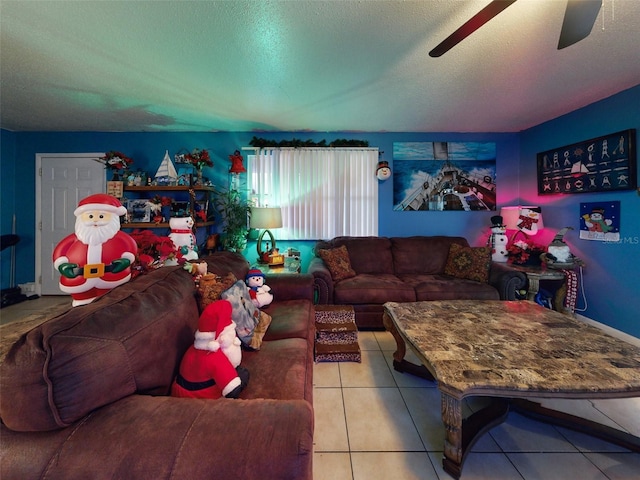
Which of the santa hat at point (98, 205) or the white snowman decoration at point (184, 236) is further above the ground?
the santa hat at point (98, 205)

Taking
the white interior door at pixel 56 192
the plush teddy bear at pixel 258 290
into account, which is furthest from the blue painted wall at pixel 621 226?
the white interior door at pixel 56 192

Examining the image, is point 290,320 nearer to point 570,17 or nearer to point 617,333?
point 570,17

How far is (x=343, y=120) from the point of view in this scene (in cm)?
342

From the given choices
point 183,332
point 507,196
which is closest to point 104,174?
point 183,332

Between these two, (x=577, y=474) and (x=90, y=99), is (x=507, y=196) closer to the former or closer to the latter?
(x=577, y=474)

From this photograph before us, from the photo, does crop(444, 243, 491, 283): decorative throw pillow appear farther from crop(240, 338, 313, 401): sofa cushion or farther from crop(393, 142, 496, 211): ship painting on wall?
crop(240, 338, 313, 401): sofa cushion

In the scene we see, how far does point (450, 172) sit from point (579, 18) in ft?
9.07

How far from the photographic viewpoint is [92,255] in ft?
4.28

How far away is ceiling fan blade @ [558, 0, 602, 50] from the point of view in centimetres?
116

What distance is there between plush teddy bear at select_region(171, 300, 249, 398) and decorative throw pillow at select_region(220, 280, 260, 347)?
0.98 feet

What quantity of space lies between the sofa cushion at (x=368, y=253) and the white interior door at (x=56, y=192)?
3382mm

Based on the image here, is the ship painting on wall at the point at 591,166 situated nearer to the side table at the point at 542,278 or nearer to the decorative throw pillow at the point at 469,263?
the side table at the point at 542,278

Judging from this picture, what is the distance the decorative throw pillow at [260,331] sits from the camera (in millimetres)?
1569

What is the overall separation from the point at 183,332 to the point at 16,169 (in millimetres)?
4658
